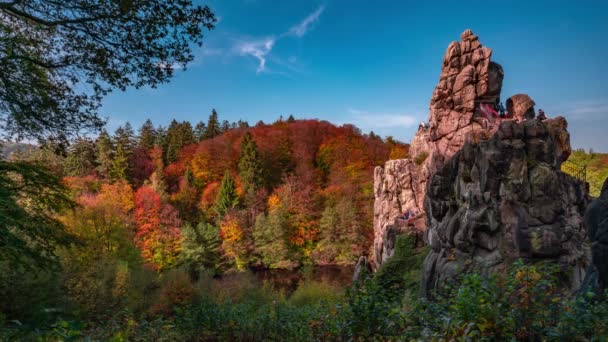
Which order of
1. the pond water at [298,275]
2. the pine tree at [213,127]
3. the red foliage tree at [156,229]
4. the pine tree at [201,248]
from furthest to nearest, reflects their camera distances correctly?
the pine tree at [213,127], the red foliage tree at [156,229], the pine tree at [201,248], the pond water at [298,275]

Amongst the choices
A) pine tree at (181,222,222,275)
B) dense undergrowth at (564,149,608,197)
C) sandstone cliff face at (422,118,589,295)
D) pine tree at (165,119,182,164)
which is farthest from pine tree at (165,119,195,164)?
dense undergrowth at (564,149,608,197)

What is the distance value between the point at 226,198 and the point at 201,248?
1006 cm

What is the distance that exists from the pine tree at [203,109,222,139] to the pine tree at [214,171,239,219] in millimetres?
23790

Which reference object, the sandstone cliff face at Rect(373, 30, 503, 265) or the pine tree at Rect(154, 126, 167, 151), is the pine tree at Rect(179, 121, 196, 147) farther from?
the sandstone cliff face at Rect(373, 30, 503, 265)

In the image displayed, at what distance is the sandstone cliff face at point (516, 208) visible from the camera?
1233 centimetres

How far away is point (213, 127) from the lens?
6725 cm

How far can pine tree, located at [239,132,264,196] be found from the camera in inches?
1843

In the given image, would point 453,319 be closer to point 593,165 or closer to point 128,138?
point 593,165

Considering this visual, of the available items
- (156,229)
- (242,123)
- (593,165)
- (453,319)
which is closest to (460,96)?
(593,165)

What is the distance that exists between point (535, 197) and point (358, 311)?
37.5 feet

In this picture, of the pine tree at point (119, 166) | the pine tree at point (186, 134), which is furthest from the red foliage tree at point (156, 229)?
the pine tree at point (186, 134)

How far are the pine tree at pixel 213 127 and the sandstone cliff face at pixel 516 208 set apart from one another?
190 ft

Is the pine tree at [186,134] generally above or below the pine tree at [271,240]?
above

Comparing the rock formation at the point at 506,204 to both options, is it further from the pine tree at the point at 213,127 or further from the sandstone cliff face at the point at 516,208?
the pine tree at the point at 213,127
